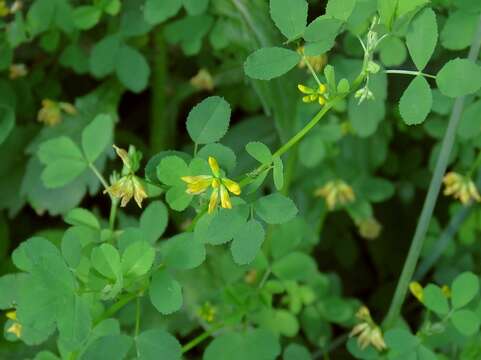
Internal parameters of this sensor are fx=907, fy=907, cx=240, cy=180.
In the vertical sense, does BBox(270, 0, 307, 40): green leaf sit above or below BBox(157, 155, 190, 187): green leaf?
above

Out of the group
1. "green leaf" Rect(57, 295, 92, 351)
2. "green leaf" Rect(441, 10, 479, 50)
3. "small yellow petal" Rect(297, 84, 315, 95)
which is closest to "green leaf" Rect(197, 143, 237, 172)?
"small yellow petal" Rect(297, 84, 315, 95)

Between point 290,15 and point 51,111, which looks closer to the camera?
point 290,15

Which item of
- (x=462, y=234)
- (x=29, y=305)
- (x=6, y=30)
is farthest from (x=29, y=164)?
(x=462, y=234)

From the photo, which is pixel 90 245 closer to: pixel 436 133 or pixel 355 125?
pixel 355 125

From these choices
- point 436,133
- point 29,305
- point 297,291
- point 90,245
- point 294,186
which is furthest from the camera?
point 294,186

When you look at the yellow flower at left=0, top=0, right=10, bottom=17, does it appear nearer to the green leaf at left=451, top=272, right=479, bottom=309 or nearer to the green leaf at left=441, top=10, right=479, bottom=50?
the green leaf at left=441, top=10, right=479, bottom=50

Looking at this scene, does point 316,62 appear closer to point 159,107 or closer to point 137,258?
point 159,107

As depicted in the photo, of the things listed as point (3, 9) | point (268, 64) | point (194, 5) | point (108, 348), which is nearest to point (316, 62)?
point (194, 5)
